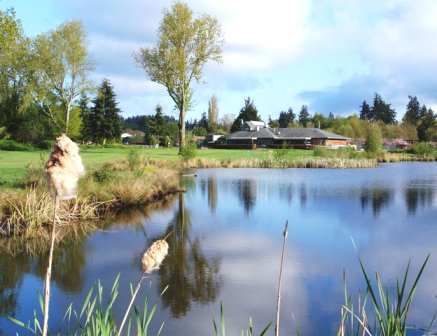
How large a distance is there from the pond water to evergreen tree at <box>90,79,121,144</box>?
4096 centimetres

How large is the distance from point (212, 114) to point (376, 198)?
8833cm

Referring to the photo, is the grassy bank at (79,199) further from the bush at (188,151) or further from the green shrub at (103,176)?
the bush at (188,151)

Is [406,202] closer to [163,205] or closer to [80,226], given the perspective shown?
[163,205]

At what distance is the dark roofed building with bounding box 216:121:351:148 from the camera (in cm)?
6278

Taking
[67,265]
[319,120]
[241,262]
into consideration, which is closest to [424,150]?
[319,120]

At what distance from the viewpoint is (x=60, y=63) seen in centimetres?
4438

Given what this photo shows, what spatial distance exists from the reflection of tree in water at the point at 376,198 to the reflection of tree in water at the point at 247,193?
3834 millimetres

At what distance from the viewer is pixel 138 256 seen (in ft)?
29.0

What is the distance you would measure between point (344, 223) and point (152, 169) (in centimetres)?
1106

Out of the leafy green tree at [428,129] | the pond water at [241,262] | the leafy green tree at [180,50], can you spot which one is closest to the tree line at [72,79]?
the leafy green tree at [180,50]

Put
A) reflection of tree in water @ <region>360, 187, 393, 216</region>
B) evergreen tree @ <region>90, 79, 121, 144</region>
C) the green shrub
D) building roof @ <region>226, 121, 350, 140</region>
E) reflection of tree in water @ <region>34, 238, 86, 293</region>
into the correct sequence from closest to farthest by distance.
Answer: reflection of tree in water @ <region>34, 238, 86, 293</region>, the green shrub, reflection of tree in water @ <region>360, 187, 393, 216</region>, evergreen tree @ <region>90, 79, 121, 144</region>, building roof @ <region>226, 121, 350, 140</region>

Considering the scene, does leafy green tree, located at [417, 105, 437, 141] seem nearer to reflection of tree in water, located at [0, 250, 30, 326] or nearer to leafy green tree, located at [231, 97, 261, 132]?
leafy green tree, located at [231, 97, 261, 132]

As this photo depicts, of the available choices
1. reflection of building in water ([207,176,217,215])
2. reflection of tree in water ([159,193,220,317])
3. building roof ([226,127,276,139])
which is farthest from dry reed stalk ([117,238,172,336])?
building roof ([226,127,276,139])

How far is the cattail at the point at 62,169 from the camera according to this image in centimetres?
161
